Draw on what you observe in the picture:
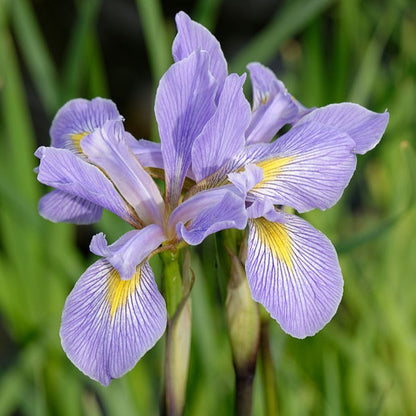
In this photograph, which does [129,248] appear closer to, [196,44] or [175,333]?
[175,333]

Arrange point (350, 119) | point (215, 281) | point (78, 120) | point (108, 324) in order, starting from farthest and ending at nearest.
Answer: point (215, 281), point (78, 120), point (350, 119), point (108, 324)

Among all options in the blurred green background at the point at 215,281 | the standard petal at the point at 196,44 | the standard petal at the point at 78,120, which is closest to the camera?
the standard petal at the point at 196,44

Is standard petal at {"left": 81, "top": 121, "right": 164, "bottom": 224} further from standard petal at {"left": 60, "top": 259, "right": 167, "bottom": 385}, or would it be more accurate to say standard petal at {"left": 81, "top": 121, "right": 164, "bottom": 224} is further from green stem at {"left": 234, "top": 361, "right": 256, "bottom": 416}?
green stem at {"left": 234, "top": 361, "right": 256, "bottom": 416}

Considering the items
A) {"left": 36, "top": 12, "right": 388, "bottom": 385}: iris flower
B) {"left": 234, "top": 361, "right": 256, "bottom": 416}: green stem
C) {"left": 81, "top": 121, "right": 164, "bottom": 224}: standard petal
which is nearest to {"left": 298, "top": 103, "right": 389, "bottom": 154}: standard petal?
{"left": 36, "top": 12, "right": 388, "bottom": 385}: iris flower

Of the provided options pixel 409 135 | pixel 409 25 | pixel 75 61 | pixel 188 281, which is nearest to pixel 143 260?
pixel 188 281

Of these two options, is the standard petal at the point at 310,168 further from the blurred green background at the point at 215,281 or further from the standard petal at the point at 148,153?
the blurred green background at the point at 215,281

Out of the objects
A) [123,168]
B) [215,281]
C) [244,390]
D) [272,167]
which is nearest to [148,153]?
[123,168]

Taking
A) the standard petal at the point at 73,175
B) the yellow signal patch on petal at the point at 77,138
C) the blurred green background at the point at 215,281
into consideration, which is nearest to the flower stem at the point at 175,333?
the standard petal at the point at 73,175
